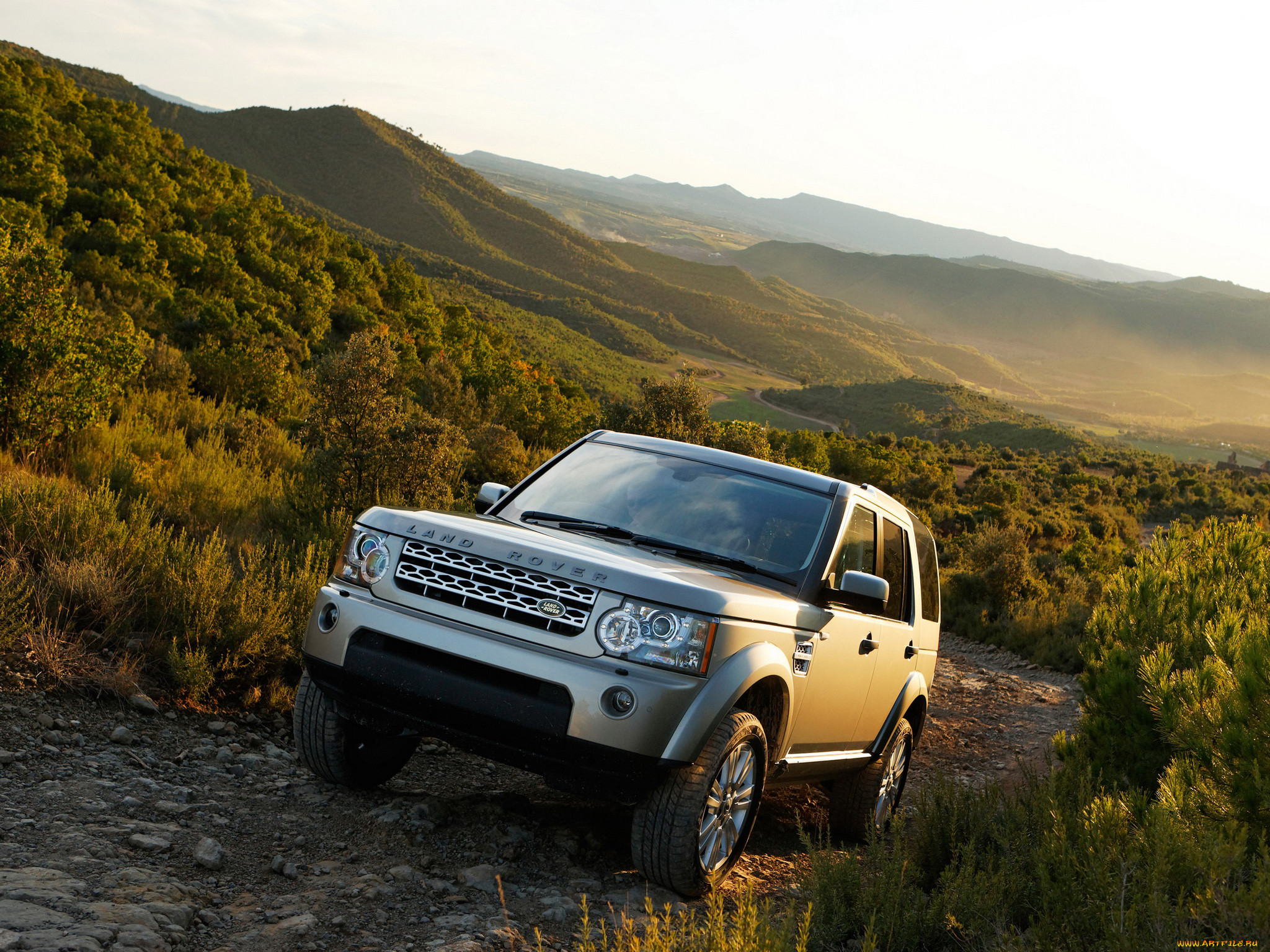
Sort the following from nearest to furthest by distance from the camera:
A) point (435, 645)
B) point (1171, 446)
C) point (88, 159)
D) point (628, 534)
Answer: point (435, 645) → point (628, 534) → point (88, 159) → point (1171, 446)

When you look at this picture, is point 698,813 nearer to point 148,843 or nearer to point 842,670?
point 842,670

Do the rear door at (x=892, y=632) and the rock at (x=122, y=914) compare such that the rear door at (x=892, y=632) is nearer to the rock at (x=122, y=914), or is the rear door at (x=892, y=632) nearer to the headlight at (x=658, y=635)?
the headlight at (x=658, y=635)

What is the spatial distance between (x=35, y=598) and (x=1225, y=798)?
220 inches

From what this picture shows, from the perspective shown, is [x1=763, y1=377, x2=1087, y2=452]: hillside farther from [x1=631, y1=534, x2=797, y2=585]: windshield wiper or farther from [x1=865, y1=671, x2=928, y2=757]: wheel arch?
[x1=631, y1=534, x2=797, y2=585]: windshield wiper

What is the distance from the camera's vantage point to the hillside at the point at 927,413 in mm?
→ 68125

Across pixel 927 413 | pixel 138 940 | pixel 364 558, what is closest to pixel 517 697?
pixel 364 558

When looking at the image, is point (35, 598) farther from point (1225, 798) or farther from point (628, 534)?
point (1225, 798)

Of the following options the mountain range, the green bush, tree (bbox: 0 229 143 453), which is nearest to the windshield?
the green bush

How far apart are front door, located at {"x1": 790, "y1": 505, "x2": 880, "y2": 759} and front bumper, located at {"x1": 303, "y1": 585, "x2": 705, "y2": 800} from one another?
41.6 inches

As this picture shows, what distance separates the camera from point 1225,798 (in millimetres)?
3557

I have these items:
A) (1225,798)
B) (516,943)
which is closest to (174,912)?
(516,943)

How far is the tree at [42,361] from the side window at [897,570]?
7.63m

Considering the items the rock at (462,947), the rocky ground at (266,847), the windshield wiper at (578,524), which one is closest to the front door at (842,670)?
the rocky ground at (266,847)

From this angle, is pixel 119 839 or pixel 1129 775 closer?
pixel 119 839
